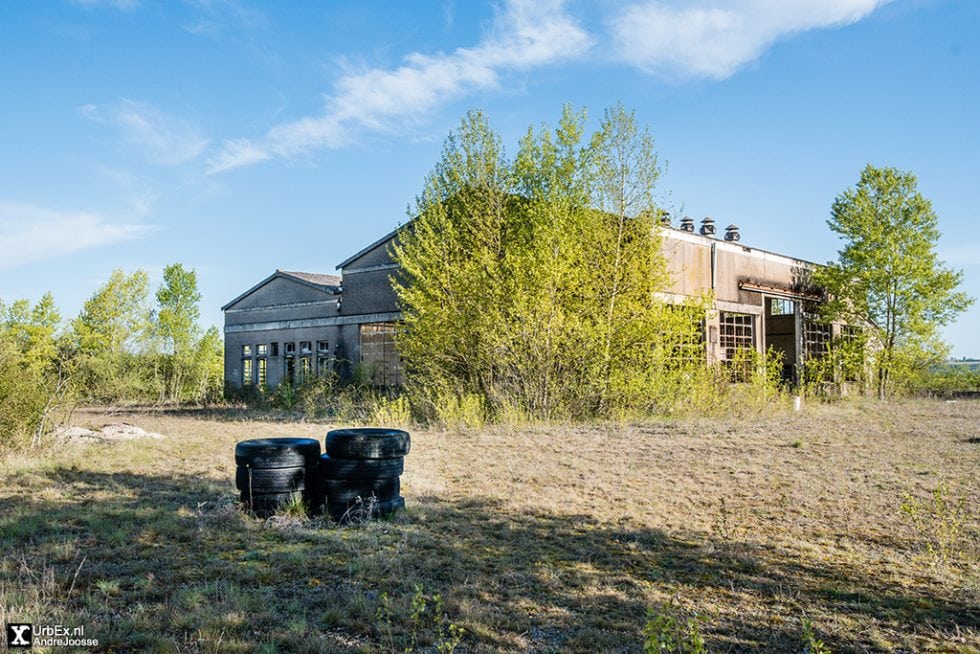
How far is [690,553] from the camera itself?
603 cm

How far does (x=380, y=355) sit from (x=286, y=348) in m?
6.08

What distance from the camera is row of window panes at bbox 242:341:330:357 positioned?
90.2ft

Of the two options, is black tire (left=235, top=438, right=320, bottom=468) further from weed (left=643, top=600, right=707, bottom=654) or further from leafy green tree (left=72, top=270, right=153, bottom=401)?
leafy green tree (left=72, top=270, right=153, bottom=401)

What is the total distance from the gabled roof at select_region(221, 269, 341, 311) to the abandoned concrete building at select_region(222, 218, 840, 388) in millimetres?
53

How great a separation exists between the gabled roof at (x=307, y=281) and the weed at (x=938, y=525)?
74.5 feet

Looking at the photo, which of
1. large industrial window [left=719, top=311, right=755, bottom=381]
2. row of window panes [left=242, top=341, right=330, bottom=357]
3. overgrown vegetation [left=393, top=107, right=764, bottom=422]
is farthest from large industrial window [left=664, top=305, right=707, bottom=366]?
row of window panes [left=242, top=341, right=330, bottom=357]

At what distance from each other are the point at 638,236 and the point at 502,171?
3.98m

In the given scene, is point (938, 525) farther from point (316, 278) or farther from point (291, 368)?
point (316, 278)

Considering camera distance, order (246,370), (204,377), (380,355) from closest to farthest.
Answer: (380,355) < (246,370) < (204,377)

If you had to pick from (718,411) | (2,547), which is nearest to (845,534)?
(2,547)

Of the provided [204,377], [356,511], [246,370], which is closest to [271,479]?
[356,511]

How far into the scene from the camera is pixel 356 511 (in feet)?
22.8

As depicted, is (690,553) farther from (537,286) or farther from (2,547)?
(537,286)

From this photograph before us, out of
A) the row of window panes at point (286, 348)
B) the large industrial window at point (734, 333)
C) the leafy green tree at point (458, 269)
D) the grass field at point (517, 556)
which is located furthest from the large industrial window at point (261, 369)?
the grass field at point (517, 556)
